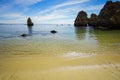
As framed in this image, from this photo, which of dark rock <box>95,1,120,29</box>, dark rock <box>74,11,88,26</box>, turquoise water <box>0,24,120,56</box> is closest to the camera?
turquoise water <box>0,24,120,56</box>

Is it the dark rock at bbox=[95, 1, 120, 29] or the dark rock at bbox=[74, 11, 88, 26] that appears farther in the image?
the dark rock at bbox=[74, 11, 88, 26]

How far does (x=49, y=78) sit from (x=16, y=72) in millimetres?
1962

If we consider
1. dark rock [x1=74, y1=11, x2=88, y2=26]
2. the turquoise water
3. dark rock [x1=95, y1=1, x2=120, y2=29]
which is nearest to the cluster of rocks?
dark rock [x1=95, y1=1, x2=120, y2=29]

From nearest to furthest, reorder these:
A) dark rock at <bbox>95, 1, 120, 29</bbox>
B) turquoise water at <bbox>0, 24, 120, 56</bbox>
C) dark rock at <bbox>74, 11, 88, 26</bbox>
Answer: turquoise water at <bbox>0, 24, 120, 56</bbox>, dark rock at <bbox>95, 1, 120, 29</bbox>, dark rock at <bbox>74, 11, 88, 26</bbox>

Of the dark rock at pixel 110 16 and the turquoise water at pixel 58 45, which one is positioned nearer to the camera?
the turquoise water at pixel 58 45

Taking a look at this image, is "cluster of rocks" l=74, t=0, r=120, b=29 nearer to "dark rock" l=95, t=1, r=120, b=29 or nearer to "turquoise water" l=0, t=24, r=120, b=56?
"dark rock" l=95, t=1, r=120, b=29

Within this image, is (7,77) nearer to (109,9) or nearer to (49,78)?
(49,78)

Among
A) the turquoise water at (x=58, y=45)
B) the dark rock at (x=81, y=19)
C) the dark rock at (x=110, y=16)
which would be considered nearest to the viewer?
the turquoise water at (x=58, y=45)

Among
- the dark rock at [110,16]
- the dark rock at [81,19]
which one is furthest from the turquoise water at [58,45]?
the dark rock at [81,19]

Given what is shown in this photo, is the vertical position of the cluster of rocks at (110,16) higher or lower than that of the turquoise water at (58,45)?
higher

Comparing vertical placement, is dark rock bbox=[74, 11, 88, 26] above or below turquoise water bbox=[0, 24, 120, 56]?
above

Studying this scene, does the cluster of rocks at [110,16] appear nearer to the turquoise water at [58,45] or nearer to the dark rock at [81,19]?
the turquoise water at [58,45]

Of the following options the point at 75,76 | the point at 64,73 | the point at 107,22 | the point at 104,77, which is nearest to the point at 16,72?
the point at 64,73

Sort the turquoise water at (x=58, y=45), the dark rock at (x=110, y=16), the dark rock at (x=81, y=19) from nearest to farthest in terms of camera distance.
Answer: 1. the turquoise water at (x=58, y=45)
2. the dark rock at (x=110, y=16)
3. the dark rock at (x=81, y=19)
